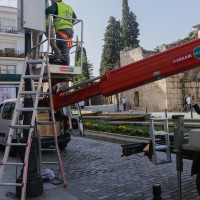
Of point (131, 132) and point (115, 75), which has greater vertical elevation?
point (115, 75)

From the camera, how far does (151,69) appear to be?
5.25 meters

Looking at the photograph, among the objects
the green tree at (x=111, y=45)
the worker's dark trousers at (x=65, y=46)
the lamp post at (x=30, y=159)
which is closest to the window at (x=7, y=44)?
the green tree at (x=111, y=45)

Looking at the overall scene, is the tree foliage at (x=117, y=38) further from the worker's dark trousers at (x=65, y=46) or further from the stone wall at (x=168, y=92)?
the worker's dark trousers at (x=65, y=46)

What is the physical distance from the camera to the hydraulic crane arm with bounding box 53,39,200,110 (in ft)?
16.1

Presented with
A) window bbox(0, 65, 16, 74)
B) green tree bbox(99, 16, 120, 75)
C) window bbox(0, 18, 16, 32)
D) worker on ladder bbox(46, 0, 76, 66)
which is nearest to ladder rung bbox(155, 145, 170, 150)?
worker on ladder bbox(46, 0, 76, 66)

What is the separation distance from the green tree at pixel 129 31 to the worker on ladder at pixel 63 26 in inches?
2062

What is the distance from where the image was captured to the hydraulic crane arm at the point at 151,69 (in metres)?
4.92

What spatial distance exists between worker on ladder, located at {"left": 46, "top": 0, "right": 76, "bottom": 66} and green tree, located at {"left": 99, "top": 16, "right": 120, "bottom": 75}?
50487mm

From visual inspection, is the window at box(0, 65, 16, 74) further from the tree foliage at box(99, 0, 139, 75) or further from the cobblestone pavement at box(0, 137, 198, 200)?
the cobblestone pavement at box(0, 137, 198, 200)

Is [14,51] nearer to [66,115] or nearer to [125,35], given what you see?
[125,35]

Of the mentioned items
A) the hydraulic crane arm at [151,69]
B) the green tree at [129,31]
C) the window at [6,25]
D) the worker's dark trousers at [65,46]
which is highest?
the green tree at [129,31]

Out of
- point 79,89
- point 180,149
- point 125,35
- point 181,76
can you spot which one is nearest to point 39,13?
point 79,89

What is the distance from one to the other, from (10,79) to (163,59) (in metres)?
33.2

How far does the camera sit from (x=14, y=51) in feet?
138
